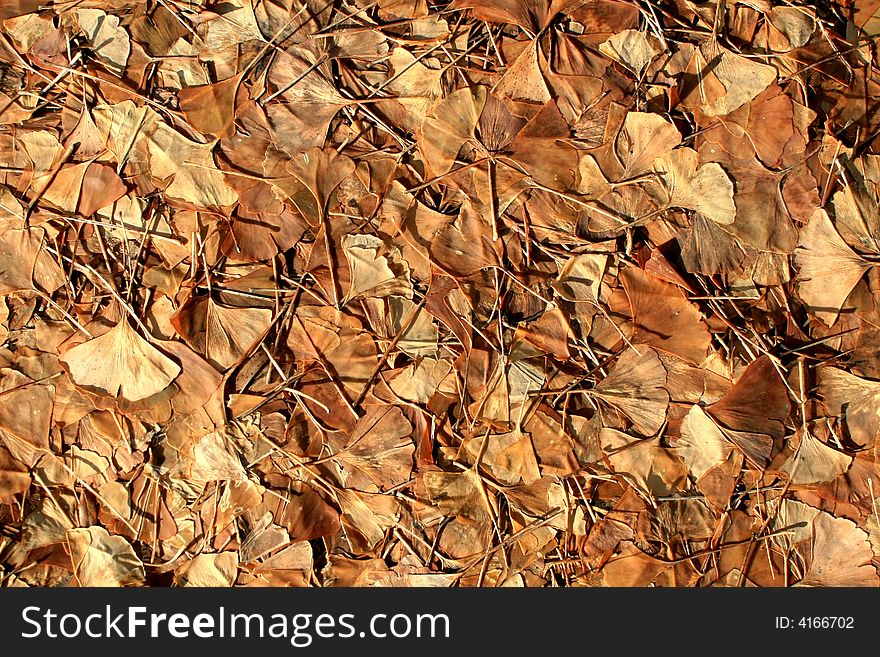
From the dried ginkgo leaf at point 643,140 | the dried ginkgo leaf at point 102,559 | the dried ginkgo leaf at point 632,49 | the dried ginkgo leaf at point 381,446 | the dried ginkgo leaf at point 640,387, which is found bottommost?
the dried ginkgo leaf at point 102,559

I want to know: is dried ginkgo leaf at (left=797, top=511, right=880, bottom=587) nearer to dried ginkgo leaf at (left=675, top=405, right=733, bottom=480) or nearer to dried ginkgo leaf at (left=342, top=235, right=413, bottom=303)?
dried ginkgo leaf at (left=675, top=405, right=733, bottom=480)

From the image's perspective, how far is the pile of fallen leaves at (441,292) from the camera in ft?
1.52

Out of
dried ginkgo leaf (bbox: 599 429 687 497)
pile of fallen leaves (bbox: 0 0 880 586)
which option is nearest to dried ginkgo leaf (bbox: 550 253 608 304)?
pile of fallen leaves (bbox: 0 0 880 586)

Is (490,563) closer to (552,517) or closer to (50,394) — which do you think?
(552,517)

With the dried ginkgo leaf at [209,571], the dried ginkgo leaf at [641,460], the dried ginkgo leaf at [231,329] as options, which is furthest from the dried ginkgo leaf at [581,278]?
the dried ginkgo leaf at [209,571]

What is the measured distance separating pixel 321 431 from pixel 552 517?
21 cm

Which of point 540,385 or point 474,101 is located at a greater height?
point 474,101

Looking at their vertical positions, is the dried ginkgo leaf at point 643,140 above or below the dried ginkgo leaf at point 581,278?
above

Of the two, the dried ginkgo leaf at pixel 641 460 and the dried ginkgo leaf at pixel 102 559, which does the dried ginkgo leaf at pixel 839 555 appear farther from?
the dried ginkgo leaf at pixel 102 559

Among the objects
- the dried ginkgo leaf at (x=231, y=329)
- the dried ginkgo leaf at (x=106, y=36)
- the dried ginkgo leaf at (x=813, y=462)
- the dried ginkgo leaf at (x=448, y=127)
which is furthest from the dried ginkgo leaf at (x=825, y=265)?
the dried ginkgo leaf at (x=106, y=36)

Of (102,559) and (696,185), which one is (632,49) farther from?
(102,559)
